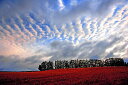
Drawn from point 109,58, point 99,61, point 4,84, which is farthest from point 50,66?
point 4,84

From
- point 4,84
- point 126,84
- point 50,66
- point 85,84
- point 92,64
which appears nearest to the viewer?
point 126,84

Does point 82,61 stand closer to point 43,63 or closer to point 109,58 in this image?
point 109,58

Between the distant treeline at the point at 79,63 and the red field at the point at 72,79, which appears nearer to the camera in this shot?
the red field at the point at 72,79

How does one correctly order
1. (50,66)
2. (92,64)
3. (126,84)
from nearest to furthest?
1. (126,84)
2. (50,66)
3. (92,64)

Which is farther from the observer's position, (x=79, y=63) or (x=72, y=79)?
(x=79, y=63)

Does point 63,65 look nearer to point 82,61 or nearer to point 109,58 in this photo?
point 82,61

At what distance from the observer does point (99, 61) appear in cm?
7625

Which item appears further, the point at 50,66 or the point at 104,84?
the point at 50,66

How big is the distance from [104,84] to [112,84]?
0.68 meters

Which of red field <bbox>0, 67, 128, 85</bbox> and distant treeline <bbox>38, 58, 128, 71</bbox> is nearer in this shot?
red field <bbox>0, 67, 128, 85</bbox>

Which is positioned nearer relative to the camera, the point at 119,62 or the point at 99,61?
the point at 119,62

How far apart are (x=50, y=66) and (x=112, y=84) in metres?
63.4

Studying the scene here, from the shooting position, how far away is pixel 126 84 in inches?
380

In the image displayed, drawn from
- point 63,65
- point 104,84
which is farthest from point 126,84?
point 63,65
